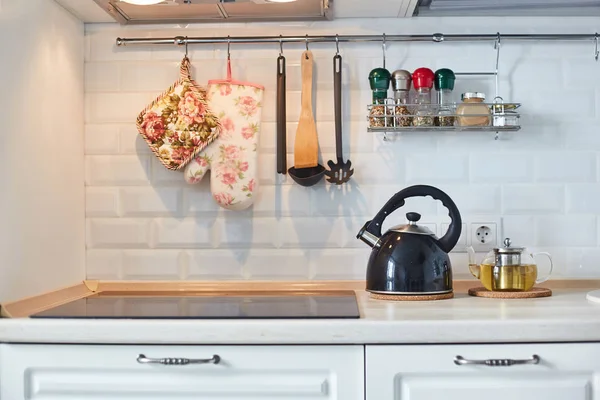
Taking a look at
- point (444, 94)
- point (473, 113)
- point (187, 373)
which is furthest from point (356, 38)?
point (187, 373)

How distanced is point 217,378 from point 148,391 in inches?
5.7

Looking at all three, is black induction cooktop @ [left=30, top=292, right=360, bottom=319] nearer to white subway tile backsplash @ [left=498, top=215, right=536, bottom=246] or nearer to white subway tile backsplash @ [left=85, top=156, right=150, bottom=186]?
white subway tile backsplash @ [left=85, top=156, right=150, bottom=186]

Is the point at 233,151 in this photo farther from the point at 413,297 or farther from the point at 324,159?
the point at 413,297

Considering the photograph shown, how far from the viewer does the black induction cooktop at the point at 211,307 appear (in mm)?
1546

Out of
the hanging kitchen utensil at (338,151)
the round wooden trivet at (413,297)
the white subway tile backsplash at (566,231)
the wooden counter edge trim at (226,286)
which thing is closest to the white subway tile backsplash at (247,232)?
the wooden counter edge trim at (226,286)

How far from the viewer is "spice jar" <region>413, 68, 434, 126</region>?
1979 mm

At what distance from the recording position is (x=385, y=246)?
1.80 m

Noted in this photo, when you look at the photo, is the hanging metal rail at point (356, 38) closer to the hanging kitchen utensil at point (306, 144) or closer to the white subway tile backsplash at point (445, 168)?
the hanging kitchen utensil at point (306, 144)

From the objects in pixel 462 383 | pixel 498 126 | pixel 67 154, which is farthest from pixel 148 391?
pixel 498 126

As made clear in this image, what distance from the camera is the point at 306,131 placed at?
6.71 feet

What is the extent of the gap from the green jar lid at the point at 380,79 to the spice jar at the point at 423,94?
8cm

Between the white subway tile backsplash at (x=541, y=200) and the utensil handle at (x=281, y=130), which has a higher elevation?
the utensil handle at (x=281, y=130)

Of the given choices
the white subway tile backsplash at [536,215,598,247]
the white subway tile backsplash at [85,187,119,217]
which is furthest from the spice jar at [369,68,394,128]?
the white subway tile backsplash at [85,187,119,217]

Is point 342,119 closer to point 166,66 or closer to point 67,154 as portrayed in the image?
point 166,66
